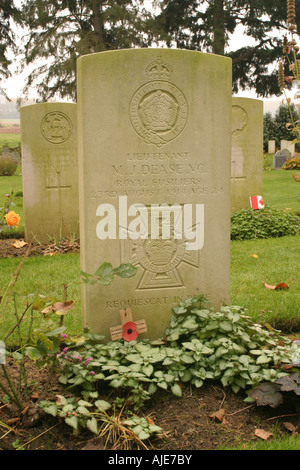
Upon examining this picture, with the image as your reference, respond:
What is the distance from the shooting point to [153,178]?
3244 millimetres

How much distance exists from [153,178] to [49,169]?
13.5 feet

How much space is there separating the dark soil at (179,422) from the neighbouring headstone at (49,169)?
4523mm

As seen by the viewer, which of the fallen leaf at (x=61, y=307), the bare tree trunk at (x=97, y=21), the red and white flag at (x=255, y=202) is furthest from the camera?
the bare tree trunk at (x=97, y=21)

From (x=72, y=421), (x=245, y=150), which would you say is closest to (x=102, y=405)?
(x=72, y=421)

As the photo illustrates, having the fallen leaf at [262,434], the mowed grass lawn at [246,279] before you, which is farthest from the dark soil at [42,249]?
the fallen leaf at [262,434]

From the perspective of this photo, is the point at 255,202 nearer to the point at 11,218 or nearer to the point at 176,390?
the point at 11,218

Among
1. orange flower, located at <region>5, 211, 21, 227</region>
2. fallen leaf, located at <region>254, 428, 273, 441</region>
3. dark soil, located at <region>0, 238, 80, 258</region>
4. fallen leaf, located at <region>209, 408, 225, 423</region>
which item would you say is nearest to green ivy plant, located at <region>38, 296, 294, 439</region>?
fallen leaf, located at <region>209, 408, 225, 423</region>

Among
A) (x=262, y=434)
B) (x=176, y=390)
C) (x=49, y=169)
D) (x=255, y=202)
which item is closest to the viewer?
(x=262, y=434)

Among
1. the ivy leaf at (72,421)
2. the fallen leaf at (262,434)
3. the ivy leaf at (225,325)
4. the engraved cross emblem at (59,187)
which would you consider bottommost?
the fallen leaf at (262,434)

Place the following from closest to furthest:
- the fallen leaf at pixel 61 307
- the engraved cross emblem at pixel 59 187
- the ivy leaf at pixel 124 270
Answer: the fallen leaf at pixel 61 307 < the ivy leaf at pixel 124 270 < the engraved cross emblem at pixel 59 187

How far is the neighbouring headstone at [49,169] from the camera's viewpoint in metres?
6.88

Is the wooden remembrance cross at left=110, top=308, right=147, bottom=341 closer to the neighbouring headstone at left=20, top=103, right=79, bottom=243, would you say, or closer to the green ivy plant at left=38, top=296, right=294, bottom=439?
the green ivy plant at left=38, top=296, right=294, bottom=439

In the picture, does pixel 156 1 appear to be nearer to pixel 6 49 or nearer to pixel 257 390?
pixel 6 49

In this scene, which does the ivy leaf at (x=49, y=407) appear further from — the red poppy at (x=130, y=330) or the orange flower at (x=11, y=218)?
the orange flower at (x=11, y=218)
